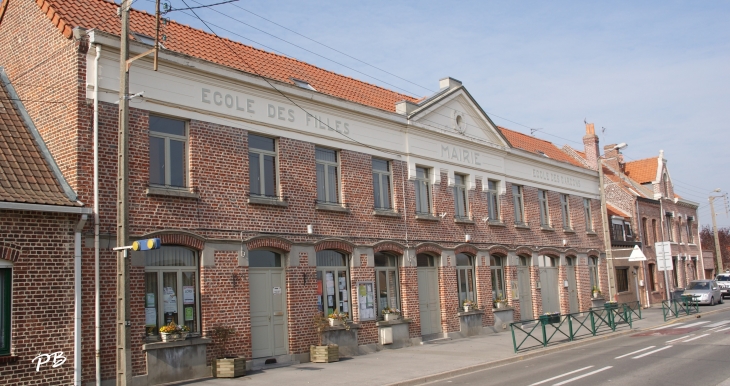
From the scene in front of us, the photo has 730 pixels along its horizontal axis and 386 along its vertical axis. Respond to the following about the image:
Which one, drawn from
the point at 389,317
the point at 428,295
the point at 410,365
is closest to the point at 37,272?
the point at 410,365

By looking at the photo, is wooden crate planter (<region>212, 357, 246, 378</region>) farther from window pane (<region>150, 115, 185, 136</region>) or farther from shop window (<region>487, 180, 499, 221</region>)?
shop window (<region>487, 180, 499, 221</region>)

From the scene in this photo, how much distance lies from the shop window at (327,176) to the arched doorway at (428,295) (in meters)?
4.20

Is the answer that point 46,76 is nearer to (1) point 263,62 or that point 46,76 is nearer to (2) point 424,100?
(1) point 263,62

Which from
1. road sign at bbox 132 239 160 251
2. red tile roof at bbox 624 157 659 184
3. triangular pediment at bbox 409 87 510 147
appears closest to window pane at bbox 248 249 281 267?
road sign at bbox 132 239 160 251

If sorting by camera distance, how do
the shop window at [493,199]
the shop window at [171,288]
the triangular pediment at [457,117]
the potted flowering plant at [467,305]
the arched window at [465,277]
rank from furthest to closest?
the shop window at [493,199] < the arched window at [465,277] < the potted flowering plant at [467,305] < the triangular pediment at [457,117] < the shop window at [171,288]

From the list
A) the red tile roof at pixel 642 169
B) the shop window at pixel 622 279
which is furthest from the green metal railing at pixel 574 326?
the red tile roof at pixel 642 169

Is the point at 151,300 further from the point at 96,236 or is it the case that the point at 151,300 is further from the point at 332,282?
the point at 332,282

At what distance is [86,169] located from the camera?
43.0ft

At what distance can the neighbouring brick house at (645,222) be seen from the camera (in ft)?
117

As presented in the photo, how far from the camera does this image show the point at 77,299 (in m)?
12.5

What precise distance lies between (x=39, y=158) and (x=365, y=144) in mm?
9369

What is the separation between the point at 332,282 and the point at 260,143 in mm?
4362

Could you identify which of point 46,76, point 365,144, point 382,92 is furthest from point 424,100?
point 46,76

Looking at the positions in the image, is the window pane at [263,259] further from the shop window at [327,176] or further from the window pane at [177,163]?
the window pane at [177,163]
